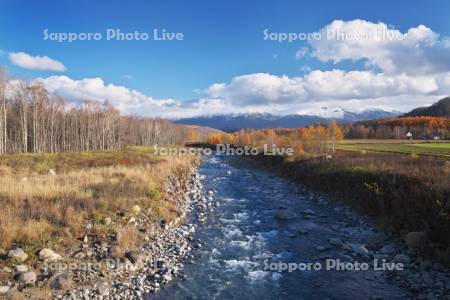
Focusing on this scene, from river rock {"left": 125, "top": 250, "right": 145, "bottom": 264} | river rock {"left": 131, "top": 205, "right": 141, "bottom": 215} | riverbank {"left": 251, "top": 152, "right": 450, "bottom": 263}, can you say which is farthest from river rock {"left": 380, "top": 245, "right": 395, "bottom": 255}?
river rock {"left": 131, "top": 205, "right": 141, "bottom": 215}

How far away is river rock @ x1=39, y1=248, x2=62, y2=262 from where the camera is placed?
1088 cm

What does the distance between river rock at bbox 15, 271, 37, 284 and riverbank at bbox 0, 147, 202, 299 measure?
3 centimetres

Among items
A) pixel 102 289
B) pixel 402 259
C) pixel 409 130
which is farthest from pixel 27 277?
pixel 409 130

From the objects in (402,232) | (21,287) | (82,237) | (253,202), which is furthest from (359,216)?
(21,287)

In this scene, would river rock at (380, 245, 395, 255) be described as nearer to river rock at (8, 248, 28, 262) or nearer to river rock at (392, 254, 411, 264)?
river rock at (392, 254, 411, 264)

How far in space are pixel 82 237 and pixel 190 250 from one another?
4299mm

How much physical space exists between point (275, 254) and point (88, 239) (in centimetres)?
754

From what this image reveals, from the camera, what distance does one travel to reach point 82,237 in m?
13.1

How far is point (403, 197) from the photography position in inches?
682

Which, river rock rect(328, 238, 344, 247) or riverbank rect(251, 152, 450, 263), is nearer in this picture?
riverbank rect(251, 152, 450, 263)

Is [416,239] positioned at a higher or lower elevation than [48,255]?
lower

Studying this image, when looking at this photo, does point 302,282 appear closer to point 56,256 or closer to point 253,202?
point 56,256

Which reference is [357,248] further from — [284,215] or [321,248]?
[284,215]

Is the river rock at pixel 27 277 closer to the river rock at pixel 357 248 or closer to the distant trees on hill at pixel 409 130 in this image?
the river rock at pixel 357 248
